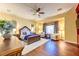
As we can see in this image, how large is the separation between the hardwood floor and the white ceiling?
60cm

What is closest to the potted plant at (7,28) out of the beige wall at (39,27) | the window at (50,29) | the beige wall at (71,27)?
the beige wall at (39,27)

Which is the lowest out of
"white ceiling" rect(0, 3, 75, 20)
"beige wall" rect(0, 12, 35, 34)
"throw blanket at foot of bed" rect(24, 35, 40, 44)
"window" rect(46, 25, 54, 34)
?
"throw blanket at foot of bed" rect(24, 35, 40, 44)

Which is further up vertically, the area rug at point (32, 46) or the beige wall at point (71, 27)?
the beige wall at point (71, 27)

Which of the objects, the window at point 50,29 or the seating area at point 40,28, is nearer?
the seating area at point 40,28

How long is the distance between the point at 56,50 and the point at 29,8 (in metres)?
0.95

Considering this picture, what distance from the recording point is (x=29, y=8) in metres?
2.26

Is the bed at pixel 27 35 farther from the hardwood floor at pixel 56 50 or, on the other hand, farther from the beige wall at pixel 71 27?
the beige wall at pixel 71 27

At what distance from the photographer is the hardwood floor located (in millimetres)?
2248

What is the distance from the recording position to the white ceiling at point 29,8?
2234mm

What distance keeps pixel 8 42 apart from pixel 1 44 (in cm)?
14

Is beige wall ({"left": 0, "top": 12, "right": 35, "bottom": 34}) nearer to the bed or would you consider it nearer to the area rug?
the bed

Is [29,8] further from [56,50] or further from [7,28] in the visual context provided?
[56,50]

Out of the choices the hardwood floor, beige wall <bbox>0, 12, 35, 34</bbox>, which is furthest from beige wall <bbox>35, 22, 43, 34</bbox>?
the hardwood floor

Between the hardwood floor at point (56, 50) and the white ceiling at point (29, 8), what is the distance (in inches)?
23.5
